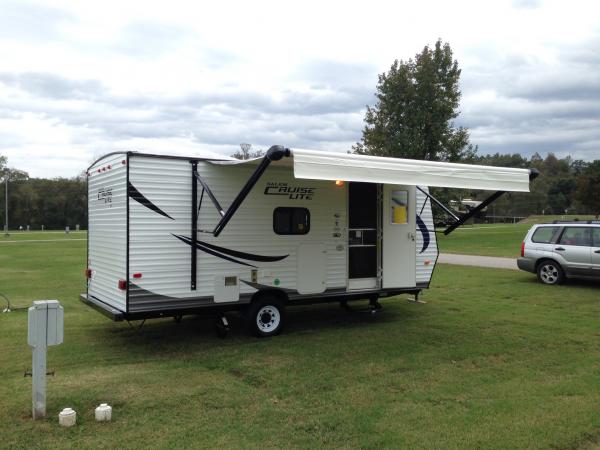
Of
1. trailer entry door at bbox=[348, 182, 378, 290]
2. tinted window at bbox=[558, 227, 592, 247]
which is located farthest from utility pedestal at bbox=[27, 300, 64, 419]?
tinted window at bbox=[558, 227, 592, 247]

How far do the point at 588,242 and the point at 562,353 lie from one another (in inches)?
268

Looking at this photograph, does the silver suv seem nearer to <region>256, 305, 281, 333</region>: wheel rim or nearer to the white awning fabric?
the white awning fabric

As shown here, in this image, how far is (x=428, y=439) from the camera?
171 inches

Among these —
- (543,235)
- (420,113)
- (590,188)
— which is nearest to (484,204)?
(543,235)

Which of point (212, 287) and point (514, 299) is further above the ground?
point (212, 287)

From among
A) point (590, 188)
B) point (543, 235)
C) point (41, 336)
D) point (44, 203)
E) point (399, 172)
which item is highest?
point (590, 188)

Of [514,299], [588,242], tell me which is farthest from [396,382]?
[588,242]

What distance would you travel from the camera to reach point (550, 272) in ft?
43.8

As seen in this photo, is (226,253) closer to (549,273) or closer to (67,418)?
(67,418)

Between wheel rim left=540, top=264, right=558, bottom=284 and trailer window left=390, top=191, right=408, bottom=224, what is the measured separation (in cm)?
624

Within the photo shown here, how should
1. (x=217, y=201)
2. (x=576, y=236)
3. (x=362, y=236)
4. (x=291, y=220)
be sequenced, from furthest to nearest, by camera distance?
(x=576, y=236)
(x=362, y=236)
(x=291, y=220)
(x=217, y=201)

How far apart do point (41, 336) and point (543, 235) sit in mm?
12467

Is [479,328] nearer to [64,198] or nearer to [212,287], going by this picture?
[212,287]

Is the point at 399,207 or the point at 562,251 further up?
the point at 399,207
